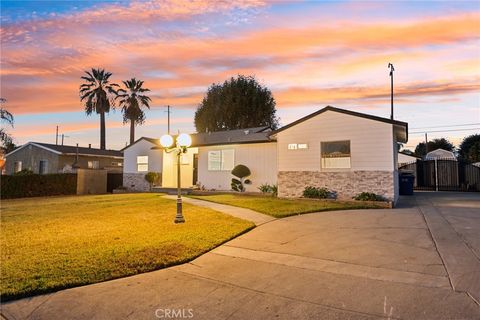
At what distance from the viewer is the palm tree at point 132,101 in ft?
113

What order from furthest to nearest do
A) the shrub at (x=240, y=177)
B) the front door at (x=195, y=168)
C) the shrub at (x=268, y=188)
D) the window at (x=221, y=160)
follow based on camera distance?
the front door at (x=195, y=168) < the window at (x=221, y=160) < the shrub at (x=240, y=177) < the shrub at (x=268, y=188)

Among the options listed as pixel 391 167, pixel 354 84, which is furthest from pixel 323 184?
pixel 354 84

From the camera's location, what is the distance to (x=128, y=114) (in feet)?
113

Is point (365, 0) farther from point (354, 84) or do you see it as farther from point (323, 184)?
point (354, 84)

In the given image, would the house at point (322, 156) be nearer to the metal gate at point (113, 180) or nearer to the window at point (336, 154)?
the window at point (336, 154)

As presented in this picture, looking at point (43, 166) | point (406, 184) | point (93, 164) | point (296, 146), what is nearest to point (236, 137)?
point (296, 146)

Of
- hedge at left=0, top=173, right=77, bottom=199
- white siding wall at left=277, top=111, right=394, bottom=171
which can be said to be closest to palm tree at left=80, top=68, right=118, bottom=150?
hedge at left=0, top=173, right=77, bottom=199

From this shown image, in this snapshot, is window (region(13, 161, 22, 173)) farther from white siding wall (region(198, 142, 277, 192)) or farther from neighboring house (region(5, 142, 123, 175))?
white siding wall (region(198, 142, 277, 192))

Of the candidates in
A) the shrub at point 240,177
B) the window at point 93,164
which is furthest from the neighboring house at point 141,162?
the window at point 93,164

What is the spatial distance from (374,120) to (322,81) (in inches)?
175

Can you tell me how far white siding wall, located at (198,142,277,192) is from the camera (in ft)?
56.0

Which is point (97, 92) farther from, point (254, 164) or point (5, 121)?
point (254, 164)

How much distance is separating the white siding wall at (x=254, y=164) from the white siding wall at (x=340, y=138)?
5.22 ft

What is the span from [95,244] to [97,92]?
31043 mm
